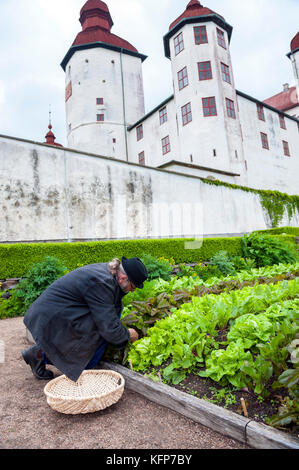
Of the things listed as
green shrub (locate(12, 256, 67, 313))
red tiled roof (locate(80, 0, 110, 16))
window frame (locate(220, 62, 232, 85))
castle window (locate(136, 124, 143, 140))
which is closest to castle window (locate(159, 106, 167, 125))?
castle window (locate(136, 124, 143, 140))

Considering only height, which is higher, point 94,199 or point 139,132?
point 139,132

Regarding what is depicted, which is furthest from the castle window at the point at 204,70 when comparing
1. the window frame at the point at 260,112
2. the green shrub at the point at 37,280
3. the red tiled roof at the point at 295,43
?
the green shrub at the point at 37,280

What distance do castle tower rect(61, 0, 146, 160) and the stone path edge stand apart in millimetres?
26982

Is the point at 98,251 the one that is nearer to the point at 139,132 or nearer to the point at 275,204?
the point at 275,204

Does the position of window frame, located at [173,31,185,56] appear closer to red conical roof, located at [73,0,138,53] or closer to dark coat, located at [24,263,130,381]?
red conical roof, located at [73,0,138,53]

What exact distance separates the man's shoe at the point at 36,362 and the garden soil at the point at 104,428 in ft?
1.03

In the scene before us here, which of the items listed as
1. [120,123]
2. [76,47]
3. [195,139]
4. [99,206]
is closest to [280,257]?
[99,206]

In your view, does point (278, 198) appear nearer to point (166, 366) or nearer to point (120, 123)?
Answer: point (120, 123)

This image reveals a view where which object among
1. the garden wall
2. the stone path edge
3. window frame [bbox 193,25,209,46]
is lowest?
the stone path edge

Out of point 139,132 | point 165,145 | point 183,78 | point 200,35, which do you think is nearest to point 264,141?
point 165,145

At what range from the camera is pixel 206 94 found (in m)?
22.8

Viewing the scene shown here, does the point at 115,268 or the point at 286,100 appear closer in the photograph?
the point at 115,268

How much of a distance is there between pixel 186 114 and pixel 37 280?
2056 cm

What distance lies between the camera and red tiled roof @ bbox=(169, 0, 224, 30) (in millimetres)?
23734
